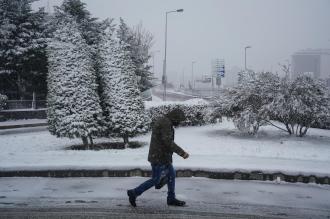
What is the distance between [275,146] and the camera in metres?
16.8

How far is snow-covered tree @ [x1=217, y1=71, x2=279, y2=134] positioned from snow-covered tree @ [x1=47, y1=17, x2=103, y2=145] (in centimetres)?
726

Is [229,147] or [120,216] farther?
[229,147]

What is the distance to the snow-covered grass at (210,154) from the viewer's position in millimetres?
10422

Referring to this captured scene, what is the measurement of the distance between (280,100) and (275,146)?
2.54 m

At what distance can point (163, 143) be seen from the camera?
23.6 ft

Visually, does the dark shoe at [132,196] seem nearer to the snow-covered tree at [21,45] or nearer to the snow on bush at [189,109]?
the snow on bush at [189,109]

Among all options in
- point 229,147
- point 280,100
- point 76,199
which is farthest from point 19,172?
point 280,100

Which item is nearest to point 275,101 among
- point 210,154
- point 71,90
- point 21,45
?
point 210,154

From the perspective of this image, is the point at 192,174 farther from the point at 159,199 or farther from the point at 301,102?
the point at 301,102

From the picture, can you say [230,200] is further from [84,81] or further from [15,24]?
[15,24]

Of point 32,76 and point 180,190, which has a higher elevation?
point 32,76

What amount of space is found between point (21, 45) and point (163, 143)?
3054 cm

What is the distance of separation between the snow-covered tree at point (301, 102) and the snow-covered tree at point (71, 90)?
777cm

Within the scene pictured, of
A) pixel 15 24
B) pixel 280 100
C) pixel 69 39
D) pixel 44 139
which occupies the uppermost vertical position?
pixel 15 24
